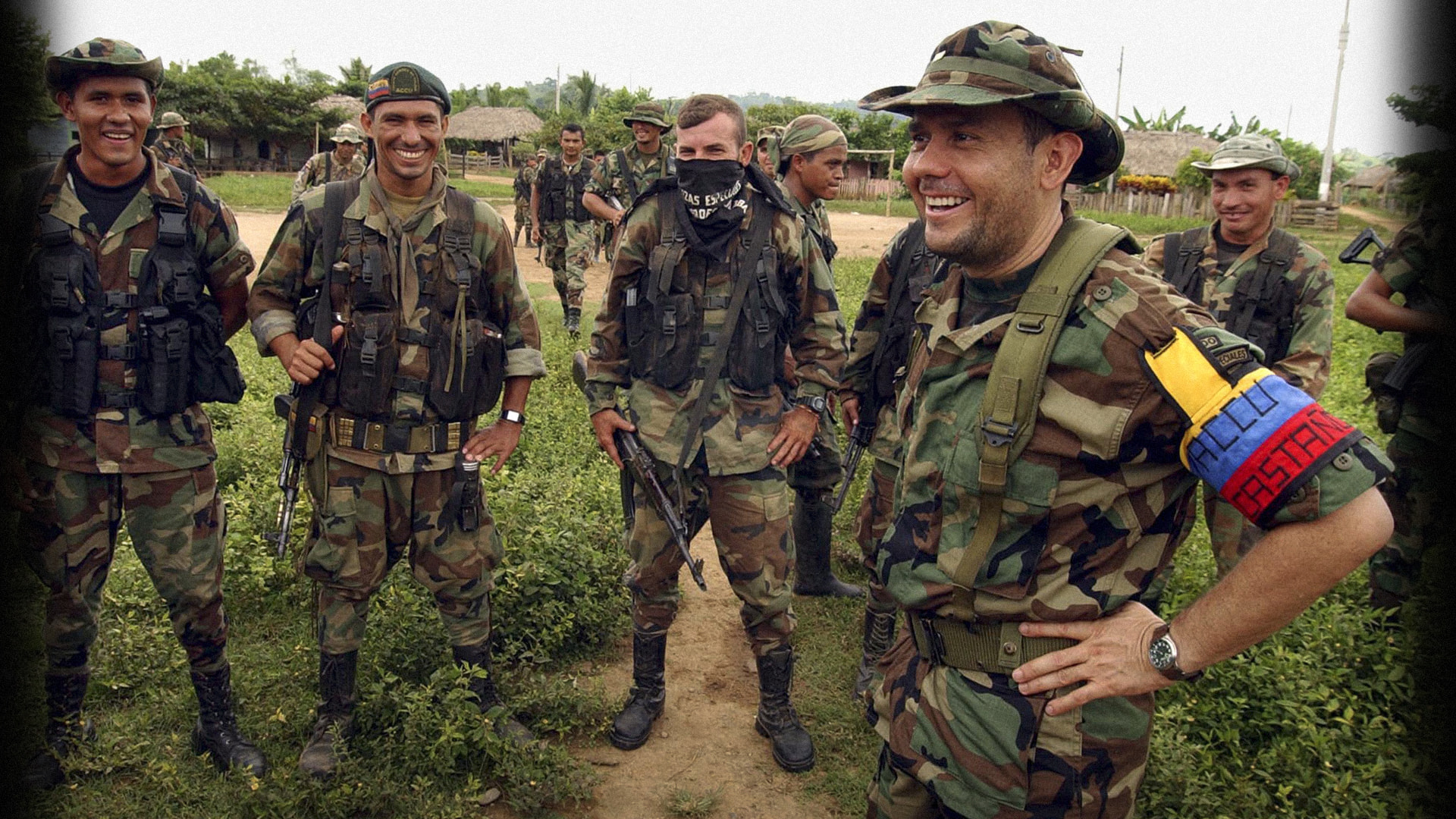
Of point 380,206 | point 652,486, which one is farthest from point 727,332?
point 380,206

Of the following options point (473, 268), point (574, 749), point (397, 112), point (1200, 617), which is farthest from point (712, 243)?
point (1200, 617)

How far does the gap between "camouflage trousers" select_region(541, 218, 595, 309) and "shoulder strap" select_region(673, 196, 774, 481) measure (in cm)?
830

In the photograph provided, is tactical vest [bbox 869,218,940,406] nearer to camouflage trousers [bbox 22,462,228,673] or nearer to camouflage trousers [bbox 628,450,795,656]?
camouflage trousers [bbox 628,450,795,656]

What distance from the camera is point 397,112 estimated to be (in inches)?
138

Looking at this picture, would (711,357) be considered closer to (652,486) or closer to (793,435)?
(793,435)

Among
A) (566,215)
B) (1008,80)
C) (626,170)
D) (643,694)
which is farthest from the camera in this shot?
(566,215)

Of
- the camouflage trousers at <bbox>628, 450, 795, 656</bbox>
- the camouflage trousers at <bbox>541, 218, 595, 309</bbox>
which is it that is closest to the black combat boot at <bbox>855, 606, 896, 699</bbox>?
the camouflage trousers at <bbox>628, 450, 795, 656</bbox>

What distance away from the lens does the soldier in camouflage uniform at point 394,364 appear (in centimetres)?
353

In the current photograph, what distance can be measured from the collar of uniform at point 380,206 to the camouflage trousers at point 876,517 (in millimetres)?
2236

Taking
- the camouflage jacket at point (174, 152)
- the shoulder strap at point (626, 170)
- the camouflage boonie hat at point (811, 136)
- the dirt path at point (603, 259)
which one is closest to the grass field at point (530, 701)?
the camouflage boonie hat at point (811, 136)

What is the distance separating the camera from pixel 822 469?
528 centimetres

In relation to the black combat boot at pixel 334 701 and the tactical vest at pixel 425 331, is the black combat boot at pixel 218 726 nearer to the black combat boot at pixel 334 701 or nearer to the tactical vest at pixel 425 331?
the black combat boot at pixel 334 701

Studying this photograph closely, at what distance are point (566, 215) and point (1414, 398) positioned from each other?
32.8 feet

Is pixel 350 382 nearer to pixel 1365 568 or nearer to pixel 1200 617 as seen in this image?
pixel 1200 617
